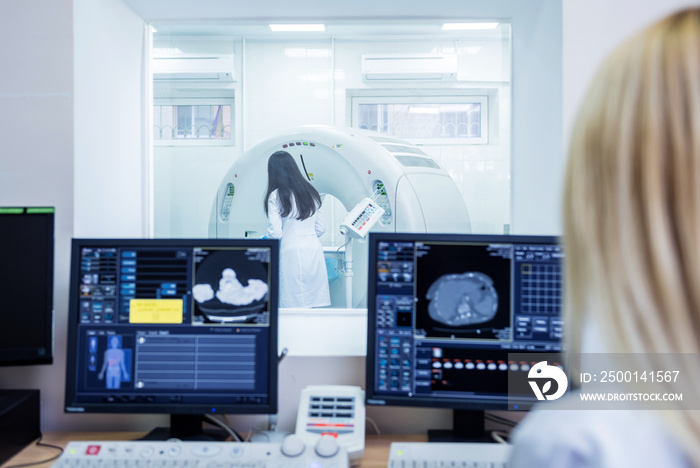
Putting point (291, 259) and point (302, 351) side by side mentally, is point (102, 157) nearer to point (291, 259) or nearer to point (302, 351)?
point (302, 351)

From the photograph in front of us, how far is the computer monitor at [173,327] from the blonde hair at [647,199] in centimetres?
84

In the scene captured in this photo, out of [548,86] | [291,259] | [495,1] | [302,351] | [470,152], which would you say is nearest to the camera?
[302,351]

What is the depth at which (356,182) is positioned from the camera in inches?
120

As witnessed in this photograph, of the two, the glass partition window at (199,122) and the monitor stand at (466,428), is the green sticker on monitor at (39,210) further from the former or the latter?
the glass partition window at (199,122)

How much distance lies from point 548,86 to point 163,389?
4.14ft

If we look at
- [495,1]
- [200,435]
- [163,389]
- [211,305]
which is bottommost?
[200,435]

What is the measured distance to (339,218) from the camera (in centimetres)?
368

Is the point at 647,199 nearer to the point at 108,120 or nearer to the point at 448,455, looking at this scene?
the point at 448,455

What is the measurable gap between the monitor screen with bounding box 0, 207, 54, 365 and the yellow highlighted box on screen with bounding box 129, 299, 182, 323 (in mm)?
207

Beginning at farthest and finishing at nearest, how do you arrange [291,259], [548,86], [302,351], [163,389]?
[291,259]
[548,86]
[302,351]
[163,389]

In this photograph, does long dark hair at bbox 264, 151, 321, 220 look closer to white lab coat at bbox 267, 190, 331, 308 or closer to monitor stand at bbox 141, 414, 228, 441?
white lab coat at bbox 267, 190, 331, 308

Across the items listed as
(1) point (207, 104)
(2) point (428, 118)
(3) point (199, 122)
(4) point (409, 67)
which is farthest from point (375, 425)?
(1) point (207, 104)

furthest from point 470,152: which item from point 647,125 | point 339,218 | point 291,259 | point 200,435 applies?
point 647,125

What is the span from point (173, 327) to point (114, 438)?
35cm
